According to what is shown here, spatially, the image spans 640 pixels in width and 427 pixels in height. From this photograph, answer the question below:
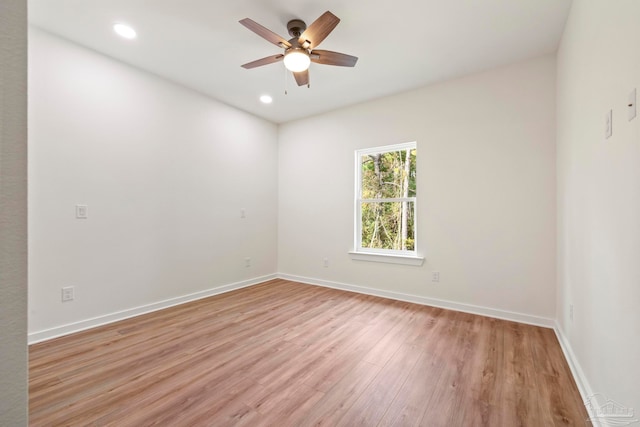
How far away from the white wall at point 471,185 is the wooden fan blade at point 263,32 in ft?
6.53

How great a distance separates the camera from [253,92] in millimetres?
3680

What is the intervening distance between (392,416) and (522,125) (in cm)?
304

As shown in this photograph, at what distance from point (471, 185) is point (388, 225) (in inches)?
46.6

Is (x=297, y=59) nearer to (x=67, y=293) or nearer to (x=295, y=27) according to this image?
(x=295, y=27)

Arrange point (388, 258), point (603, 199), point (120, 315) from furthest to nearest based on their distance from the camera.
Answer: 1. point (388, 258)
2. point (120, 315)
3. point (603, 199)

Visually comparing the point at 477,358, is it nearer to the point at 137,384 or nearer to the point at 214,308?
the point at 137,384

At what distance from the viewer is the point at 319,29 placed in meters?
2.12

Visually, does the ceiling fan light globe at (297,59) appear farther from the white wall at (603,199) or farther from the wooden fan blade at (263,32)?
the white wall at (603,199)

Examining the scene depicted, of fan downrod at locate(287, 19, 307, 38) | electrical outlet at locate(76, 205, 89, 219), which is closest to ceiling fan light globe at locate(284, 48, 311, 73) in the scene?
fan downrod at locate(287, 19, 307, 38)

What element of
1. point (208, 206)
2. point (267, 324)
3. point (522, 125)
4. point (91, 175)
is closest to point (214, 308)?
point (267, 324)

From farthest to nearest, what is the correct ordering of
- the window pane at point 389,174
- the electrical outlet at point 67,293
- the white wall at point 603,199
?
the window pane at point 389,174 → the electrical outlet at point 67,293 → the white wall at point 603,199

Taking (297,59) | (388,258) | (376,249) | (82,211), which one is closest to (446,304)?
(388,258)

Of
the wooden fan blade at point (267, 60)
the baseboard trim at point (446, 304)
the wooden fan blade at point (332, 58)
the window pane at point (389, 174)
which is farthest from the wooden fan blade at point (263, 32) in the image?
the baseboard trim at point (446, 304)

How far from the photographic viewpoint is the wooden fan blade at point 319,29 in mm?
1974
